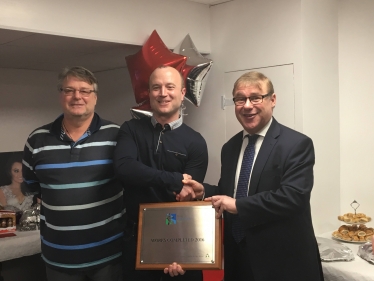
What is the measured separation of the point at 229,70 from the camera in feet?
8.48

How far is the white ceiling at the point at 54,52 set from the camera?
2148mm

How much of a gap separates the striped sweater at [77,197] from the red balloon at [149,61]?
1.71 ft

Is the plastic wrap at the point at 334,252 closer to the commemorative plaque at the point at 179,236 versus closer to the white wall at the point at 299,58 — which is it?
the white wall at the point at 299,58

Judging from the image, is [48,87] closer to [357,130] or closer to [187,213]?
[187,213]

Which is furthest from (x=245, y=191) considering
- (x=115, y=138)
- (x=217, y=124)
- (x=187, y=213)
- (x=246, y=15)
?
(x=246, y=15)

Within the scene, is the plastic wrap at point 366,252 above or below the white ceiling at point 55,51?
below

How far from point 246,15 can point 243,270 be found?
158 cm

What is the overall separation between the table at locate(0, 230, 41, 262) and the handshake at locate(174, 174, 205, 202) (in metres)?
1.27

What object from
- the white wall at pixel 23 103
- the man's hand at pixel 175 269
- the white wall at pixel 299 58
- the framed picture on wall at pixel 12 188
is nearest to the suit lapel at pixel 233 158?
the man's hand at pixel 175 269

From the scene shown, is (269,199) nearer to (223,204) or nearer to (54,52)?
(223,204)

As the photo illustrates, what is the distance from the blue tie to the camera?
1620mm

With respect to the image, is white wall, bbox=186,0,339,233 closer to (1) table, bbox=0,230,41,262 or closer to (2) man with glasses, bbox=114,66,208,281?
(2) man with glasses, bbox=114,66,208,281

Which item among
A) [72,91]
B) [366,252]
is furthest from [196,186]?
[366,252]

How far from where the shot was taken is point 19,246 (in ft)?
7.96
